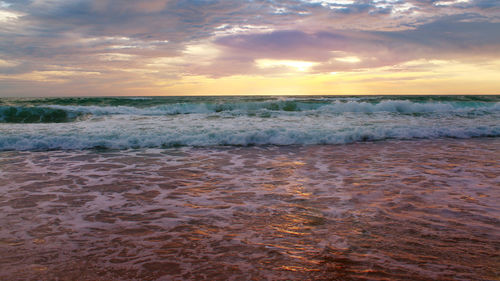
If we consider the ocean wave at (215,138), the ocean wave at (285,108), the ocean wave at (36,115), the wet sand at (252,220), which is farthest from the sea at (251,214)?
the ocean wave at (285,108)

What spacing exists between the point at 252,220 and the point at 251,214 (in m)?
0.18

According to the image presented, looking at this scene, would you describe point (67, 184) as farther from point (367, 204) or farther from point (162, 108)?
point (162, 108)

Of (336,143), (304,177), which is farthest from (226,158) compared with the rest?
(336,143)

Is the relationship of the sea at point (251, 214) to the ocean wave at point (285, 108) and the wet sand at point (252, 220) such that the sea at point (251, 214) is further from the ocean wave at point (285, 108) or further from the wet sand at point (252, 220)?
the ocean wave at point (285, 108)

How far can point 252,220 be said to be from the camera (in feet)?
11.1

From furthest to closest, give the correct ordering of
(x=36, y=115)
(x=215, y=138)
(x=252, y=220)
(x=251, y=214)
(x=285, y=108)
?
(x=285, y=108)
(x=36, y=115)
(x=215, y=138)
(x=251, y=214)
(x=252, y=220)

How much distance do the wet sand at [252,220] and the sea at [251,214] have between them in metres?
0.01

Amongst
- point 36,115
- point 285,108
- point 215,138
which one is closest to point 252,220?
point 215,138

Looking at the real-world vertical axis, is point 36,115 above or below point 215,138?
above

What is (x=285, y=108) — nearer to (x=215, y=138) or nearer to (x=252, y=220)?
(x=215, y=138)

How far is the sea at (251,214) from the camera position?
8.04 feet

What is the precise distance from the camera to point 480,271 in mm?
2326

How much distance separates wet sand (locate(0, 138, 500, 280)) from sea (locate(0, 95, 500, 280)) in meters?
0.01

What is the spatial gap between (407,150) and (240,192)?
513 centimetres
